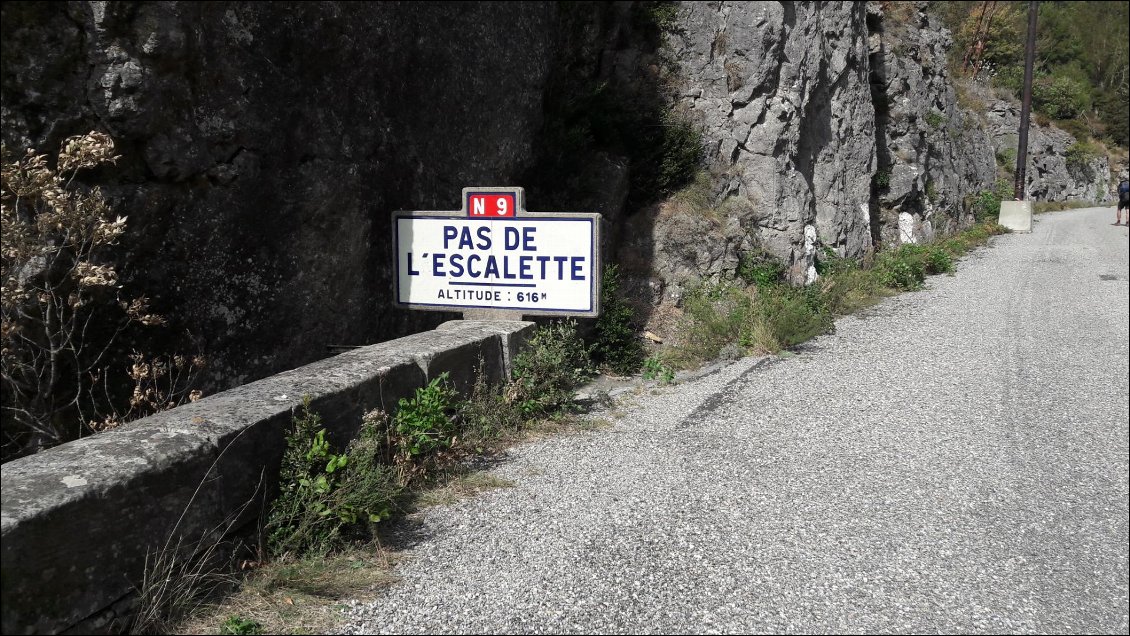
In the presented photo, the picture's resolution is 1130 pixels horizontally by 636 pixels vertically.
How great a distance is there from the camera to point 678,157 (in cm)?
1035

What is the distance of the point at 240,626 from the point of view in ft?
9.55

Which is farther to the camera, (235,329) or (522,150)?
(522,150)

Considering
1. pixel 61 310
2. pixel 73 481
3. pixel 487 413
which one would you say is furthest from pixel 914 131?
pixel 73 481

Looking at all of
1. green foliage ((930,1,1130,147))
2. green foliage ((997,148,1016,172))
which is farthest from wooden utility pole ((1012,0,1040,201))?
green foliage ((930,1,1130,147))

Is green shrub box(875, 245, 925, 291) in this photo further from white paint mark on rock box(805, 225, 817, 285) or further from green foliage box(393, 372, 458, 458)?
green foliage box(393, 372, 458, 458)

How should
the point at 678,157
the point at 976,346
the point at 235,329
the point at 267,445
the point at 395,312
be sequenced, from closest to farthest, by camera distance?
the point at 267,445, the point at 235,329, the point at 976,346, the point at 395,312, the point at 678,157

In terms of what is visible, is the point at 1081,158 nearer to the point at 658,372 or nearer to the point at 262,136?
the point at 658,372

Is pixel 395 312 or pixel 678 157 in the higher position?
pixel 678 157

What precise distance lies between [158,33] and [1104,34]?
51186mm

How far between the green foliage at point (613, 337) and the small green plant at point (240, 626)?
4.76 meters

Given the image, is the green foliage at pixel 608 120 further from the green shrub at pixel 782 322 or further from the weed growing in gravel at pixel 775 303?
the green shrub at pixel 782 322

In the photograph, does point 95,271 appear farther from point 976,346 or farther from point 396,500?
point 976,346

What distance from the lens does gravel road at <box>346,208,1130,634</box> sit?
3.03m

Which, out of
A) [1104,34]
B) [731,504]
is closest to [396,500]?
[731,504]
